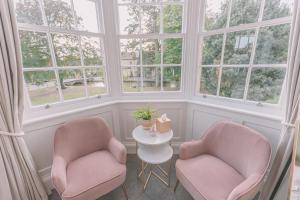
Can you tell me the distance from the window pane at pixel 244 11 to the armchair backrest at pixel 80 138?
183 cm

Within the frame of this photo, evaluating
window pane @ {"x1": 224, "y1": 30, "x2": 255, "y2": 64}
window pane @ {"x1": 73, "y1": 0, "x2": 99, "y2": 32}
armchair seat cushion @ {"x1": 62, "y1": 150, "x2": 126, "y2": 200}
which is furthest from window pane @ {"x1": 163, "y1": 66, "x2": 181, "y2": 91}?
armchair seat cushion @ {"x1": 62, "y1": 150, "x2": 126, "y2": 200}

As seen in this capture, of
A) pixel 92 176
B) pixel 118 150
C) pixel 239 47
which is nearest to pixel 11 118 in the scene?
pixel 92 176

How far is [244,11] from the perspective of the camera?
4.68 ft

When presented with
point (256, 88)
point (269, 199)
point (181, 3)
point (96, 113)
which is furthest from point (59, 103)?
point (269, 199)

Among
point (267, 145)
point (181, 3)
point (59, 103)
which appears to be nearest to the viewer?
point (267, 145)

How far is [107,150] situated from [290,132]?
166cm

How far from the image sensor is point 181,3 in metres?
1.72

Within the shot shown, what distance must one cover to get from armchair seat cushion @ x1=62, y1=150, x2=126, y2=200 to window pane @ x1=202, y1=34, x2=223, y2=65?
61.5 inches

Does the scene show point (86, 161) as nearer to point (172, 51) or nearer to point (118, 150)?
point (118, 150)

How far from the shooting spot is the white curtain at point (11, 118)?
1.03 metres

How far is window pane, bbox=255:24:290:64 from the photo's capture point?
4.14ft

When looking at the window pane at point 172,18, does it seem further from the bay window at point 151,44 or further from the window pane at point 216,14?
the window pane at point 216,14

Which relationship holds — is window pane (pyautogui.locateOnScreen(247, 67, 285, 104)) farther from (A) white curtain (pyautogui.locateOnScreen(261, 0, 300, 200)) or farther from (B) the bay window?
(B) the bay window

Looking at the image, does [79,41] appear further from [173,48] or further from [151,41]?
[173,48]
